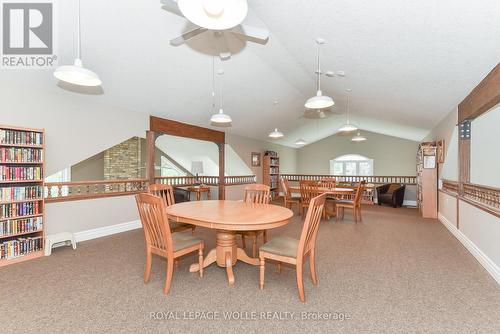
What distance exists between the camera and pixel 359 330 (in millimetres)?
1784

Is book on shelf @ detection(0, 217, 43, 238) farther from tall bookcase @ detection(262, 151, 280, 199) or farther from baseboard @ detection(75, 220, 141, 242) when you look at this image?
tall bookcase @ detection(262, 151, 280, 199)

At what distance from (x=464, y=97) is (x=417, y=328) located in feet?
11.6

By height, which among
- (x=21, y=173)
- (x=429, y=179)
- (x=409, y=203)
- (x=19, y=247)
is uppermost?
(x=21, y=173)

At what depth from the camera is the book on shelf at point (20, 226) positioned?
2998mm

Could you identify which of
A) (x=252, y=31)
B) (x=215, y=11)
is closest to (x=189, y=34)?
(x=252, y=31)

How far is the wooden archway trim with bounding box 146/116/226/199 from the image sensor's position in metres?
4.89

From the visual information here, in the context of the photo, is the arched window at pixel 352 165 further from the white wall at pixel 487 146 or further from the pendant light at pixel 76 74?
the pendant light at pixel 76 74

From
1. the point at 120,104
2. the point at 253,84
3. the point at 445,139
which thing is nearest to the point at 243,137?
the point at 253,84

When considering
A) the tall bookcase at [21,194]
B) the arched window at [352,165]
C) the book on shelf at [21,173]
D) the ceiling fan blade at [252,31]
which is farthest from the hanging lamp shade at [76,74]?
the arched window at [352,165]

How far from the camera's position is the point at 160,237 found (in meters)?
2.32

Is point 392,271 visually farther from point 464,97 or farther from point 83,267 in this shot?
point 83,267

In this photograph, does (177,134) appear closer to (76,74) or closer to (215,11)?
(76,74)

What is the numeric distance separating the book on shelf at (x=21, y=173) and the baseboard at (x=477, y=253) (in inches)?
218

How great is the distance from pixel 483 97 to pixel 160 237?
4028 millimetres
